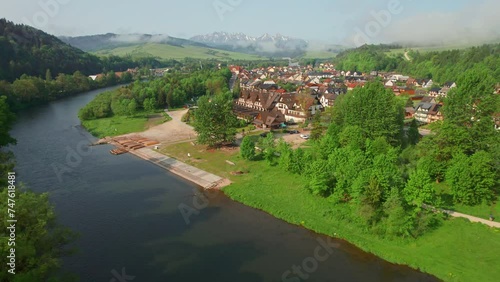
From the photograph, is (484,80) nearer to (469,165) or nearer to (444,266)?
(469,165)

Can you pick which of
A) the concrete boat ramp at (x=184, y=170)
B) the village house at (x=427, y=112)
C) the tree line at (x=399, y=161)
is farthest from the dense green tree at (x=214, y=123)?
the village house at (x=427, y=112)

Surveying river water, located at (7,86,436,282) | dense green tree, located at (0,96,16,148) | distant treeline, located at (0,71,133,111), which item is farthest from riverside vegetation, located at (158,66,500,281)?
distant treeline, located at (0,71,133,111)

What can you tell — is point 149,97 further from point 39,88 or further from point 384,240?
point 384,240

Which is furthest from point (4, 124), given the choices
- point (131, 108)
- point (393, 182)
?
point (393, 182)

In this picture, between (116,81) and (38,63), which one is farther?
(116,81)

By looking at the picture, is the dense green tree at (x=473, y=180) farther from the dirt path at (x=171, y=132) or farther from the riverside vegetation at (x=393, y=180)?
the dirt path at (x=171, y=132)

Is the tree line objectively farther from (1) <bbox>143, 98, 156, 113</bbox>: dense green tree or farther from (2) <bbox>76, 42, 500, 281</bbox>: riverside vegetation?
(1) <bbox>143, 98, 156, 113</bbox>: dense green tree

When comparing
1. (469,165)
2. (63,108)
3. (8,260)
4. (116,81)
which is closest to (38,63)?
(116,81)
